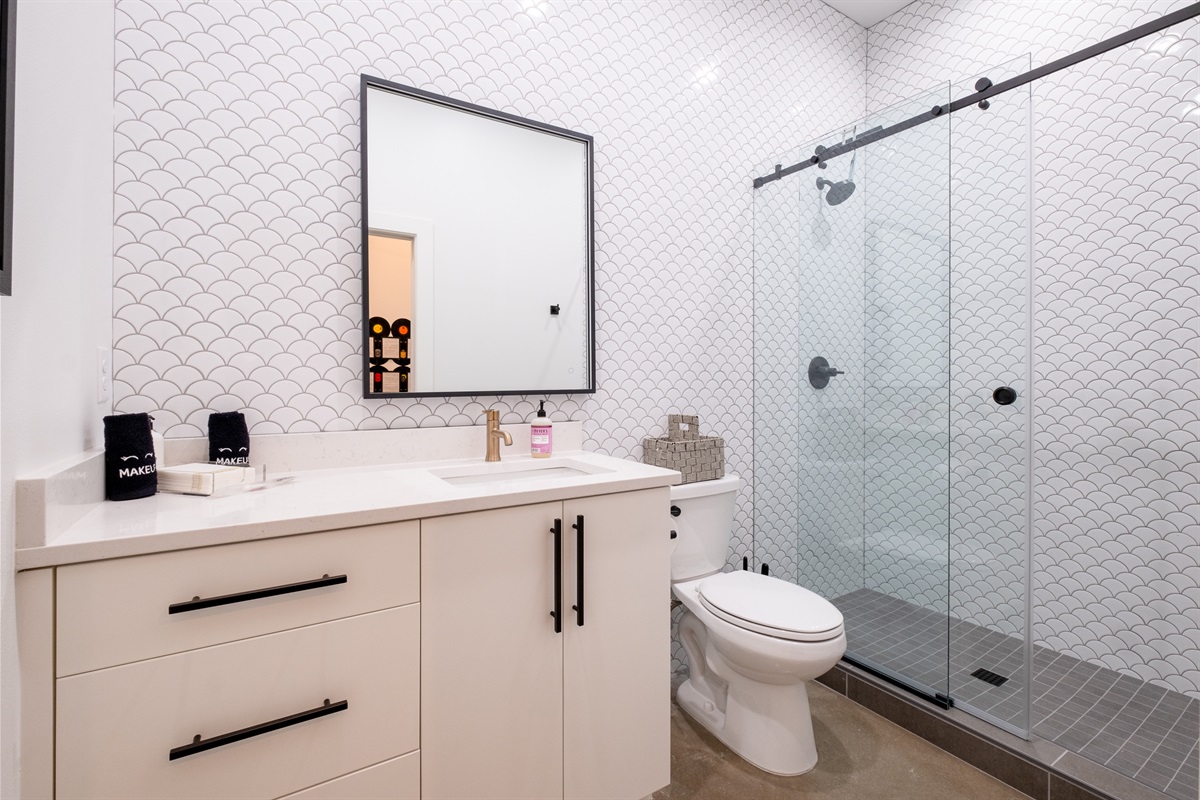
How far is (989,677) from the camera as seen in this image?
1.77 m

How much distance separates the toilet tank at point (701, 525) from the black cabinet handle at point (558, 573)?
69cm

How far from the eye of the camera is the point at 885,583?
2.13 meters

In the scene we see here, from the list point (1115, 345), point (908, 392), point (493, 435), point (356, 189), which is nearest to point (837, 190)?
point (908, 392)

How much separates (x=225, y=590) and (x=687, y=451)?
144 cm

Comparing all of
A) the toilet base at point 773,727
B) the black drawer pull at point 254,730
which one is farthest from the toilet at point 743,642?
the black drawer pull at point 254,730

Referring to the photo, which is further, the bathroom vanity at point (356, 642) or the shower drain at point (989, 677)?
the shower drain at point (989, 677)

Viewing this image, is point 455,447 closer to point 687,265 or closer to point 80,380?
point 80,380

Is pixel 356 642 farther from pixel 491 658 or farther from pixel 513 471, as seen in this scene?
pixel 513 471

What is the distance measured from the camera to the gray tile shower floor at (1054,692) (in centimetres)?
158

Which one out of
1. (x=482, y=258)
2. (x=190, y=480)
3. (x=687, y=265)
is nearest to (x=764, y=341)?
(x=687, y=265)

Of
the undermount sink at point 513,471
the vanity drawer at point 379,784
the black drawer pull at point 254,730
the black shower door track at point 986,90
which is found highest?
the black shower door track at point 986,90

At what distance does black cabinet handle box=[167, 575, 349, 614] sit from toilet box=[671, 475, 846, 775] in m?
1.15

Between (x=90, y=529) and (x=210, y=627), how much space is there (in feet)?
0.80

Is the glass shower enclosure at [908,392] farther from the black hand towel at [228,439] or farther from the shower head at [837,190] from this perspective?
the black hand towel at [228,439]
